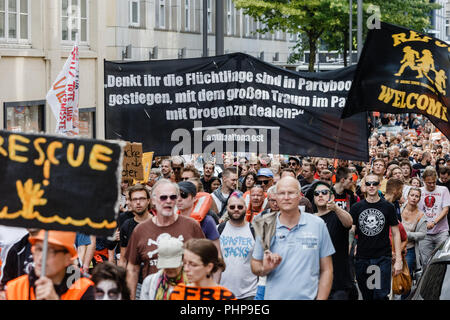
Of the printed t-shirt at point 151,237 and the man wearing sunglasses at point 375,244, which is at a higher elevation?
the printed t-shirt at point 151,237

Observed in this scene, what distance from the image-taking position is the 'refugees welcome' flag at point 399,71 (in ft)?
36.1

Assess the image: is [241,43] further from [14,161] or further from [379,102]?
[14,161]

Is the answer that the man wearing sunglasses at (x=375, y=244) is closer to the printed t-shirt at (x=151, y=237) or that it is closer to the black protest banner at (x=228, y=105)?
the black protest banner at (x=228, y=105)

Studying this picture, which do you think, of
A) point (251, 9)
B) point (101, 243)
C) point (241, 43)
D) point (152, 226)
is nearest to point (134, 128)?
point (101, 243)

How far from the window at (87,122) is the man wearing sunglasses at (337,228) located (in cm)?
1553

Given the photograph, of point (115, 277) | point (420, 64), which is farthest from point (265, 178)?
point (115, 277)

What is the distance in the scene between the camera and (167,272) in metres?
6.93

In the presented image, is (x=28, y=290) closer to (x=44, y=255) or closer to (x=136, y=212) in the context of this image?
(x=44, y=255)

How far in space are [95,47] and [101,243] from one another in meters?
14.8

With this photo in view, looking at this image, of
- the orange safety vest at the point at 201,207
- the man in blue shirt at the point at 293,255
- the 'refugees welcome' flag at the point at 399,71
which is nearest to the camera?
the man in blue shirt at the point at 293,255

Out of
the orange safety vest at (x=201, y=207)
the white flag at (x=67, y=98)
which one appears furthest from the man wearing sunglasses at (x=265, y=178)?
the orange safety vest at (x=201, y=207)

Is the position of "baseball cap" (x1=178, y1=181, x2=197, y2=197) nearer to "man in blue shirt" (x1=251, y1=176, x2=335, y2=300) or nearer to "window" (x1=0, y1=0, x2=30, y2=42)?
"man in blue shirt" (x1=251, y1=176, x2=335, y2=300)

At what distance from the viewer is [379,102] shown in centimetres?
1107

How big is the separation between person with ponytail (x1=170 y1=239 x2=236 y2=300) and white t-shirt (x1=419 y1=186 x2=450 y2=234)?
7.18 metres
